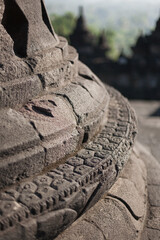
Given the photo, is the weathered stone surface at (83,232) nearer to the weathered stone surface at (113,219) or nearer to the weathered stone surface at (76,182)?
the weathered stone surface at (113,219)

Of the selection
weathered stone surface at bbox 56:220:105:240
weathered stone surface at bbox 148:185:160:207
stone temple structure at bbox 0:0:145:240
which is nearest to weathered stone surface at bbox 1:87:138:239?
stone temple structure at bbox 0:0:145:240

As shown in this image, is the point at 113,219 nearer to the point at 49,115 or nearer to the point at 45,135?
the point at 45,135

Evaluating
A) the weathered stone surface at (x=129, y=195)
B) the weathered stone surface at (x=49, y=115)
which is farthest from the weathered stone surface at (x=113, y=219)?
the weathered stone surface at (x=49, y=115)

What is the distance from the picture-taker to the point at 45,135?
84.7 inches

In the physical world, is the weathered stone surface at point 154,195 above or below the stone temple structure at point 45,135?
below

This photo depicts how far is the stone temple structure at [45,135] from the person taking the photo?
6.18 feet

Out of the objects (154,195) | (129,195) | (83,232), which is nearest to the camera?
(83,232)

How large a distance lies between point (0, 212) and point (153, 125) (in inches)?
163

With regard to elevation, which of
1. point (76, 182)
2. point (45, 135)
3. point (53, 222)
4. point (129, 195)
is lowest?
point (129, 195)

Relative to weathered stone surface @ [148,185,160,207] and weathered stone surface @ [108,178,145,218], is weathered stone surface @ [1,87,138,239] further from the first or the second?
weathered stone surface @ [148,185,160,207]

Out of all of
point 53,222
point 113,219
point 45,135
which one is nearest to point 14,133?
point 45,135

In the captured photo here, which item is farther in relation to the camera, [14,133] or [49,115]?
[49,115]

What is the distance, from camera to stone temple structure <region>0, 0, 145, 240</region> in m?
1.88

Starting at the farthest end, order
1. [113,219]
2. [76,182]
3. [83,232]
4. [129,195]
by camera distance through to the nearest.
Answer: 1. [129,195]
2. [113,219]
3. [83,232]
4. [76,182]
